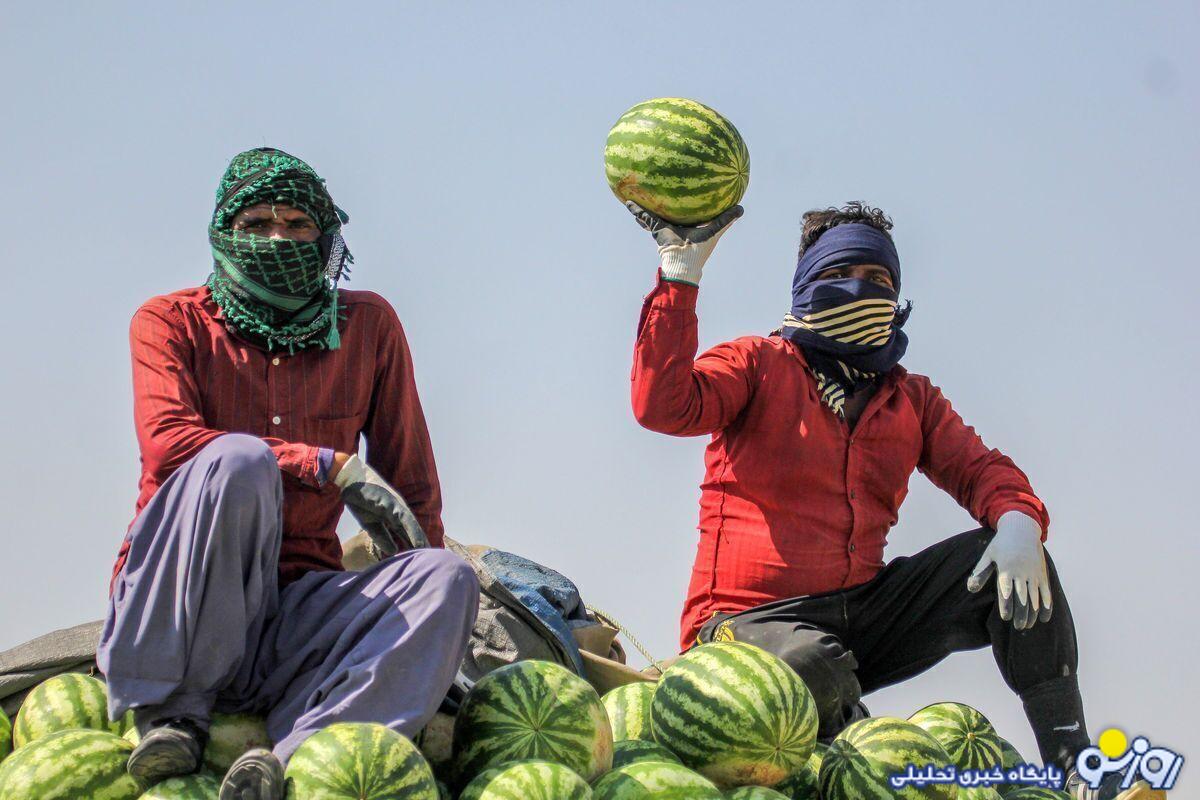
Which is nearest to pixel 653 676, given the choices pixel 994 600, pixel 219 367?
pixel 994 600

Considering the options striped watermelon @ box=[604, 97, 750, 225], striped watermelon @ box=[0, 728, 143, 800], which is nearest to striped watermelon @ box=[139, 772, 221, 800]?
striped watermelon @ box=[0, 728, 143, 800]

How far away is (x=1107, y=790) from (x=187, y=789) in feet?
10.2

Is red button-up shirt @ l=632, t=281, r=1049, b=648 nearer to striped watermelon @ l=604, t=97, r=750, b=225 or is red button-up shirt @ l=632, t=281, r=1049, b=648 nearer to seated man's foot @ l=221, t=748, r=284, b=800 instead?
striped watermelon @ l=604, t=97, r=750, b=225

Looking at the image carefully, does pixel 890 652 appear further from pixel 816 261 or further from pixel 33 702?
pixel 33 702

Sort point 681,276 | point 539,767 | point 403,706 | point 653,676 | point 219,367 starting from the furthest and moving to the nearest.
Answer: point 653,676
point 681,276
point 219,367
point 403,706
point 539,767

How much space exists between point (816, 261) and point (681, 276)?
40.3 inches

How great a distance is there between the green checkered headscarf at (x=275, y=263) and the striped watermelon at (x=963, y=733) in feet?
8.15

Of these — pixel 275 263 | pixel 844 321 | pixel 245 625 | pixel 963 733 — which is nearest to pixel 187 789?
pixel 245 625

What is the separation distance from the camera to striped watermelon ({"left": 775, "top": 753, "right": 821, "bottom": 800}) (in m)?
4.56

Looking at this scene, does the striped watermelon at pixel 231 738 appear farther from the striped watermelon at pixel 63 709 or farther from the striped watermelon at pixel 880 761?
the striped watermelon at pixel 880 761

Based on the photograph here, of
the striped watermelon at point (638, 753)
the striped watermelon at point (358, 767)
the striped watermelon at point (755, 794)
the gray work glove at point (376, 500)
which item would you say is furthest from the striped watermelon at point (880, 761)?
the gray work glove at point (376, 500)

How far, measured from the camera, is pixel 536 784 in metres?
3.81

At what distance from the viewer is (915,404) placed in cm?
663

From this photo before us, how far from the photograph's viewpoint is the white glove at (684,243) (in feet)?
19.0
